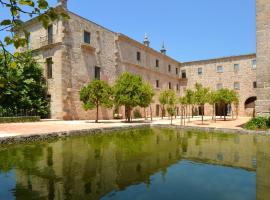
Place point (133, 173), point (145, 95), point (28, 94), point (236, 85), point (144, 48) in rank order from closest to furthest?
point (133, 173) < point (28, 94) < point (145, 95) < point (144, 48) < point (236, 85)

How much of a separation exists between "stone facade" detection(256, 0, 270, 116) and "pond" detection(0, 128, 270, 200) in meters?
8.36

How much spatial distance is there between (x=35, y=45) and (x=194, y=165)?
20016mm

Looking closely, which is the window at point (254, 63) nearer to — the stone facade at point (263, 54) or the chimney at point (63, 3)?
the stone facade at point (263, 54)

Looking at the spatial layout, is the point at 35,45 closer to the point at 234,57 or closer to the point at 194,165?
the point at 194,165

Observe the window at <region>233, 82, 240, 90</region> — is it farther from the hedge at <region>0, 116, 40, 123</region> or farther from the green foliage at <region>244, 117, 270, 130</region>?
the hedge at <region>0, 116, 40, 123</region>

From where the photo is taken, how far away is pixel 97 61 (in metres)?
22.8

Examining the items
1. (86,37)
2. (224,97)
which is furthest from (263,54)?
(86,37)

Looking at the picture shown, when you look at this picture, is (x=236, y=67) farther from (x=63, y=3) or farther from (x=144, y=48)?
(x=63, y=3)

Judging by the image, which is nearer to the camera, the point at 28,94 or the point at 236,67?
the point at 28,94

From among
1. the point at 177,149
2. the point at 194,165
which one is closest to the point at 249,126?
the point at 177,149

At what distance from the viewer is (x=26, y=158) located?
6625 mm

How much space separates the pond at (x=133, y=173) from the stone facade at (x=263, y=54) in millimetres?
8356

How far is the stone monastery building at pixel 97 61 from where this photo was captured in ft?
51.8

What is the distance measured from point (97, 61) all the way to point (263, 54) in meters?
14.3
